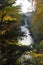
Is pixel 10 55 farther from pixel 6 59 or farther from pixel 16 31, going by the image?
pixel 16 31

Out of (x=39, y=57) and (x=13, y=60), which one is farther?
(x=39, y=57)

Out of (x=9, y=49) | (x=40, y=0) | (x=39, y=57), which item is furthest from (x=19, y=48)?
(x=40, y=0)

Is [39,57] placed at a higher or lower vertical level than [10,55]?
lower

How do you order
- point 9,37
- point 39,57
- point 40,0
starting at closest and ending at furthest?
point 9,37 < point 39,57 < point 40,0

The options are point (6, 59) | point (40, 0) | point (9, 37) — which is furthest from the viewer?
point (40, 0)

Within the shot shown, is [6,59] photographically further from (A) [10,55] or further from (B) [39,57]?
(B) [39,57]

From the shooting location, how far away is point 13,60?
7.84m

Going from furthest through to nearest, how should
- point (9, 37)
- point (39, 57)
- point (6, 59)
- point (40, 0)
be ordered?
1. point (40, 0)
2. point (39, 57)
3. point (9, 37)
4. point (6, 59)

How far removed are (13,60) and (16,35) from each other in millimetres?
767

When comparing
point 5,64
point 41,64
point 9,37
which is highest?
point 9,37

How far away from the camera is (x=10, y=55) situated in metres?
7.80

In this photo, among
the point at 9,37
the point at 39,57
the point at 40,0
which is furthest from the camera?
the point at 40,0

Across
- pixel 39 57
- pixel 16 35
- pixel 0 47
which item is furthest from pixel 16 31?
pixel 39 57

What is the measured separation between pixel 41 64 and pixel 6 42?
8673mm
